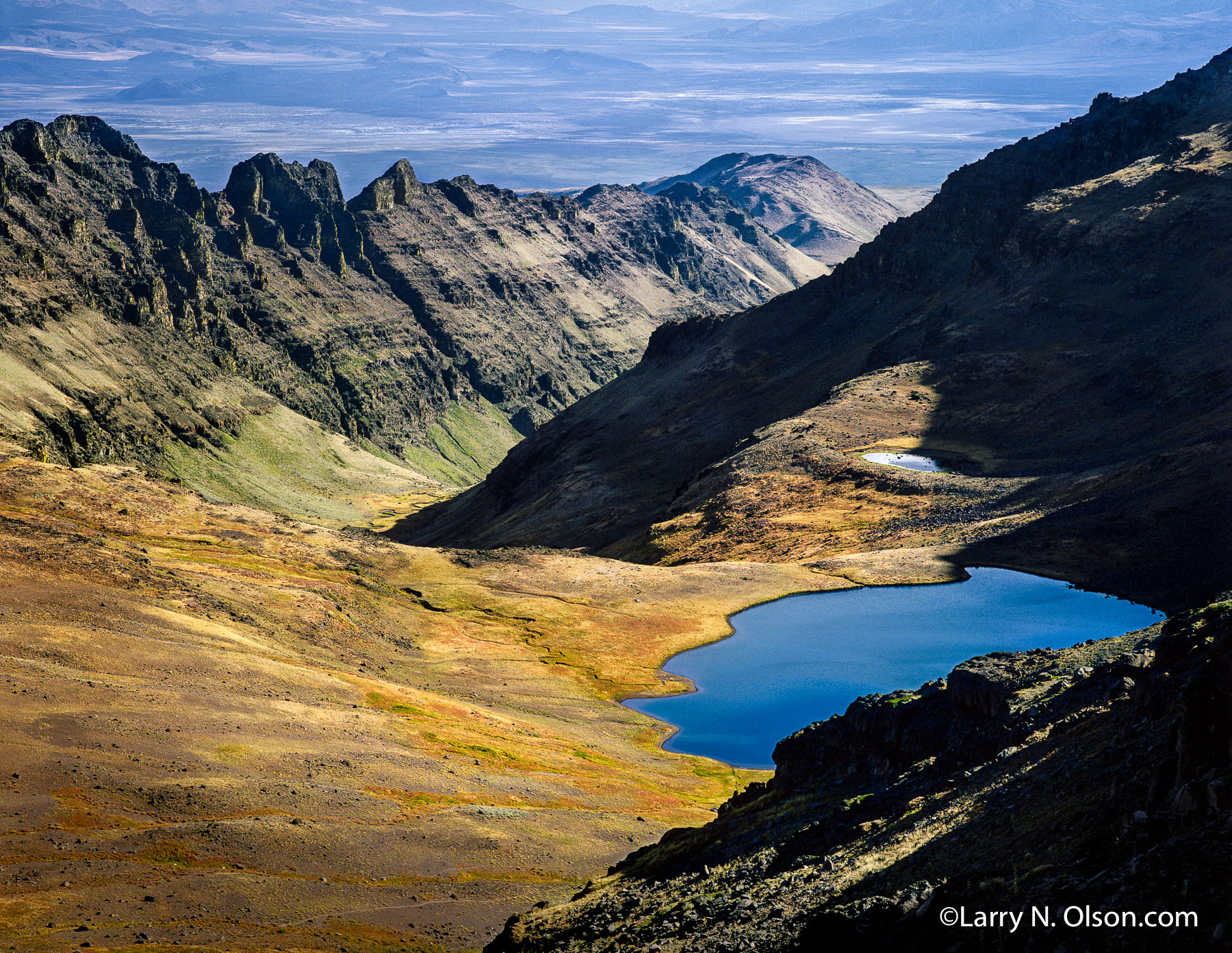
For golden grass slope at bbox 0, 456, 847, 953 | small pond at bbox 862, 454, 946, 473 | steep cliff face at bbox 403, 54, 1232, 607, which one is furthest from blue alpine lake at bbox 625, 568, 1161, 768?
small pond at bbox 862, 454, 946, 473

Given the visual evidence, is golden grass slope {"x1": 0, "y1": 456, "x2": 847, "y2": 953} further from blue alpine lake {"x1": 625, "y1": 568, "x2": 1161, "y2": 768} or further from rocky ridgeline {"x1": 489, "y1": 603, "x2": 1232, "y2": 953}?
rocky ridgeline {"x1": 489, "y1": 603, "x2": 1232, "y2": 953}

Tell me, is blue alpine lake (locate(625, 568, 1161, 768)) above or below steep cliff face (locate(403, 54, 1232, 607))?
below

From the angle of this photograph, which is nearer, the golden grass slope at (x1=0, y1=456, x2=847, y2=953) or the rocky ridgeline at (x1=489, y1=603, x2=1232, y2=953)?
the rocky ridgeline at (x1=489, y1=603, x2=1232, y2=953)

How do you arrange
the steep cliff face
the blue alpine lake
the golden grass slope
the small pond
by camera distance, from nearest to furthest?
the golden grass slope, the blue alpine lake, the steep cliff face, the small pond

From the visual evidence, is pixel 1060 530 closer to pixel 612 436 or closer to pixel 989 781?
pixel 989 781

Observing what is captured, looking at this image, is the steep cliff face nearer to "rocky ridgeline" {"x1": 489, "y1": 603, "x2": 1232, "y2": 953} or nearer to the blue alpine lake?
the blue alpine lake

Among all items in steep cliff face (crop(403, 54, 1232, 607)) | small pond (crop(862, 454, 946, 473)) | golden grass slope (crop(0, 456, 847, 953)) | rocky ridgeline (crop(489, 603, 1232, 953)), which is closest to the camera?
rocky ridgeline (crop(489, 603, 1232, 953))

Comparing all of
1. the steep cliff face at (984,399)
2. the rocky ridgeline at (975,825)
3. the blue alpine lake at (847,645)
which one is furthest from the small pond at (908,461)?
the rocky ridgeline at (975,825)
